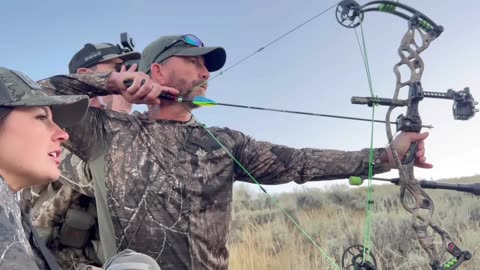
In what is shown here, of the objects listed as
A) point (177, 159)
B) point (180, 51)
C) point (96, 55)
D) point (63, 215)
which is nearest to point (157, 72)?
point (180, 51)

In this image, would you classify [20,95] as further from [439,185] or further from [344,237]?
[344,237]

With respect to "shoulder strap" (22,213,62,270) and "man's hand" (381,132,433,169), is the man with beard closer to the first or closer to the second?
"man's hand" (381,132,433,169)

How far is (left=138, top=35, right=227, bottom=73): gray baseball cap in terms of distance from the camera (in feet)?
11.4

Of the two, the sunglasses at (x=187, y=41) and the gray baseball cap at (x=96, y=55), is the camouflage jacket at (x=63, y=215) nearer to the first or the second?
the sunglasses at (x=187, y=41)

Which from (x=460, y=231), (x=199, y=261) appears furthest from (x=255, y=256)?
(x=199, y=261)

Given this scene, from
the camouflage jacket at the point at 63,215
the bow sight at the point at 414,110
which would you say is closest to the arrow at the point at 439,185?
the bow sight at the point at 414,110

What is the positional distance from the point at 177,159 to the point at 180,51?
76 cm

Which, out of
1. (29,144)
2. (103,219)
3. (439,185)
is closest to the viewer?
(29,144)

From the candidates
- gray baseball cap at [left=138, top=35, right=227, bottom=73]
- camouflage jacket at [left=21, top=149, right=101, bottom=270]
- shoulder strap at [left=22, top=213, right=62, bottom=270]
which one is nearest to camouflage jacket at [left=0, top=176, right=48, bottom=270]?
shoulder strap at [left=22, top=213, right=62, bottom=270]

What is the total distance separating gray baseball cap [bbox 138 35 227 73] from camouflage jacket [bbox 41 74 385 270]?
455 mm

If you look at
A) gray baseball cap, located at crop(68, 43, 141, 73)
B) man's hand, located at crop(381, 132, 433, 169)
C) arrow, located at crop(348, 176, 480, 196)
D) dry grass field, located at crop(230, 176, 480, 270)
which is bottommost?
dry grass field, located at crop(230, 176, 480, 270)

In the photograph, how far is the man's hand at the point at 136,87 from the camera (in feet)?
10.3

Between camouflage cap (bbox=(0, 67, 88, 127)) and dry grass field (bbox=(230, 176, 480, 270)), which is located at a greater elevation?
camouflage cap (bbox=(0, 67, 88, 127))

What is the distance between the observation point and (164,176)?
3018 millimetres
